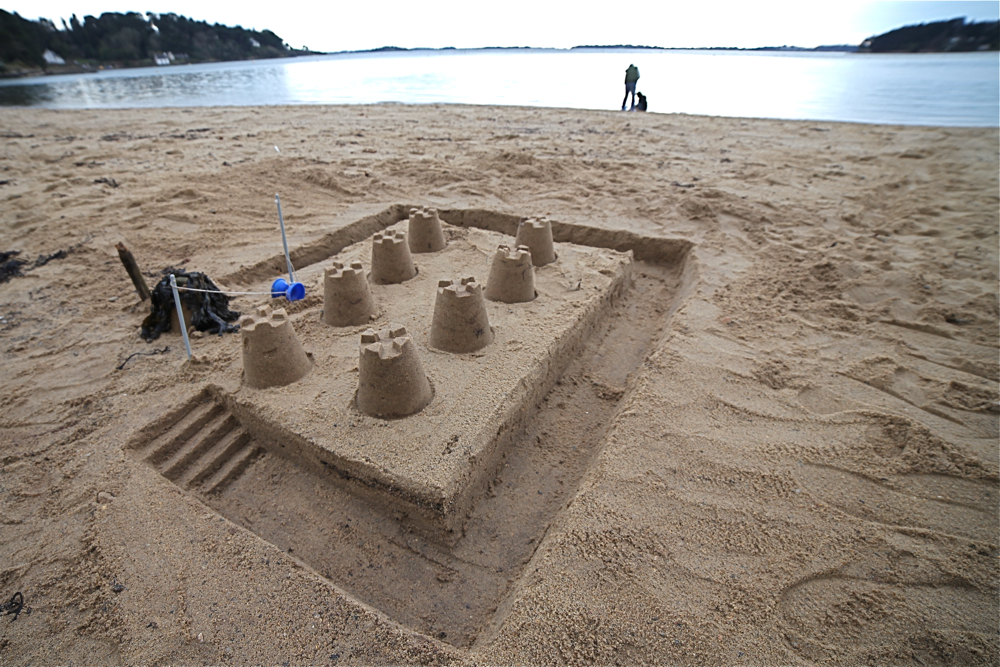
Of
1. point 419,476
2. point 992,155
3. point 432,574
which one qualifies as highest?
point 992,155

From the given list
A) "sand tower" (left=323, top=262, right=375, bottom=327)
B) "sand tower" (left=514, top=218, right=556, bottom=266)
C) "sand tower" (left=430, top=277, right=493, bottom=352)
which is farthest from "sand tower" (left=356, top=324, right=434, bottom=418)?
"sand tower" (left=514, top=218, right=556, bottom=266)

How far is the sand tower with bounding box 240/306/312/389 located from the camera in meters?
2.24

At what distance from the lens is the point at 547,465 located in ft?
7.29

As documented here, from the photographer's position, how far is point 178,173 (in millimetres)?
5965

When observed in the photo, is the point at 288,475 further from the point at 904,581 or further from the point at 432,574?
the point at 904,581

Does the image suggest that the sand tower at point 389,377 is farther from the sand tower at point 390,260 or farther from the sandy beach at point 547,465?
the sand tower at point 390,260

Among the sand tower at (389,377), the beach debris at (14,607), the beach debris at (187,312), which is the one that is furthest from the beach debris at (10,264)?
the sand tower at (389,377)

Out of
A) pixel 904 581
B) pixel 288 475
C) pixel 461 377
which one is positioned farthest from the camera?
pixel 461 377

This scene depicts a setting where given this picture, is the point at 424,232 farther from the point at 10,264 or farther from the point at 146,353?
the point at 10,264

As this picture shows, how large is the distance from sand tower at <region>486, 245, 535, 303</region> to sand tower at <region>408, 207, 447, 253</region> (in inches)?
38.3

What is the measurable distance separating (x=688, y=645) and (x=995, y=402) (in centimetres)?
220

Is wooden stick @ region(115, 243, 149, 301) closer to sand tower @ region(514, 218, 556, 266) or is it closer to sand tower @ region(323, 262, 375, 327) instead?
sand tower @ region(323, 262, 375, 327)

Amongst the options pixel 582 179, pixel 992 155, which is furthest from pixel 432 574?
pixel 992 155

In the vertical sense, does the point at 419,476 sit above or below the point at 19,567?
above
